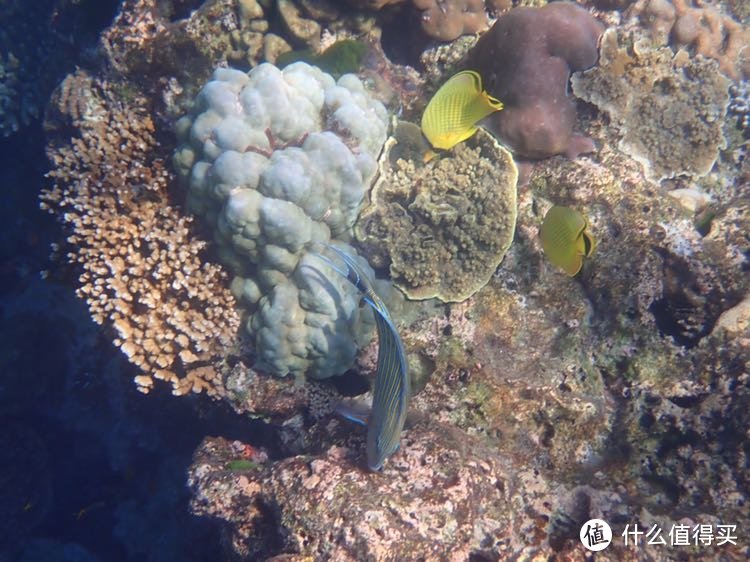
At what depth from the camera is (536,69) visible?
11.7 feet

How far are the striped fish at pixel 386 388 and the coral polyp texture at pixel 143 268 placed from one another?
1598 mm

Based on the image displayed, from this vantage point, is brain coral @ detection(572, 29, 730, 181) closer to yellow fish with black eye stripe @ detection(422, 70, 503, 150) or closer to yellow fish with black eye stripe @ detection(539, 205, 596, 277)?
yellow fish with black eye stripe @ detection(422, 70, 503, 150)

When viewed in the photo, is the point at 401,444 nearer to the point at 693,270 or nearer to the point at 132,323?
the point at 132,323

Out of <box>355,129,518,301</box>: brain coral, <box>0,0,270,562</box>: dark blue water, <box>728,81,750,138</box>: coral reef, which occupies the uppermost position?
<box>728,81,750,138</box>: coral reef

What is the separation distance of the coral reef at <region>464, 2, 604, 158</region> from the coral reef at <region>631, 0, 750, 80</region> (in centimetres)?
162

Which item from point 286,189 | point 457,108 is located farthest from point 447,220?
point 286,189

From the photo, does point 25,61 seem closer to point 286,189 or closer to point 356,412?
point 286,189

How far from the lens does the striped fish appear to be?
7.02ft

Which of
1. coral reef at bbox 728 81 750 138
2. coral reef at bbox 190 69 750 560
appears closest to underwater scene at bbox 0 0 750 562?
coral reef at bbox 190 69 750 560

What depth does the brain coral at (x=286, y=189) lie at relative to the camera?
3.04m

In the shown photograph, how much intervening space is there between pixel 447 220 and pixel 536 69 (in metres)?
1.36

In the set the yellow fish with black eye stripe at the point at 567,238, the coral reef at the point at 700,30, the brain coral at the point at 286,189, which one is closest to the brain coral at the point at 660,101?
the coral reef at the point at 700,30

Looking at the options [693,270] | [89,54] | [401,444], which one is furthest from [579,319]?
[89,54]

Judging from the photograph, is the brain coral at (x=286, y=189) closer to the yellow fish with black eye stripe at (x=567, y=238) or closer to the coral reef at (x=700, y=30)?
the yellow fish with black eye stripe at (x=567, y=238)
